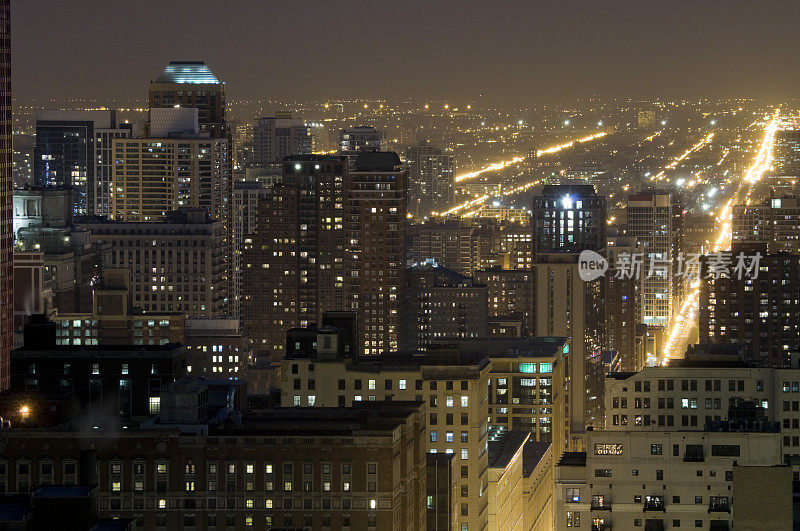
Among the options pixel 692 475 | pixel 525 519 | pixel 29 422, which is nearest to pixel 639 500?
pixel 692 475

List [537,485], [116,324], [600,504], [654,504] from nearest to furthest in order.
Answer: [654,504]
[600,504]
[537,485]
[116,324]

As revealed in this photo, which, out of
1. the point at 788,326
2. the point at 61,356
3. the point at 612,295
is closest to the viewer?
the point at 61,356

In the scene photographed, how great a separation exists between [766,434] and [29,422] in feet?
79.0

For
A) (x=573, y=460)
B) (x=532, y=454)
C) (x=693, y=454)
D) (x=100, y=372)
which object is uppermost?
(x=100, y=372)

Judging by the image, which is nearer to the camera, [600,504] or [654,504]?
[654,504]

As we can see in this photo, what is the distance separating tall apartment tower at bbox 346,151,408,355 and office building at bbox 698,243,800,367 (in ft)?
85.5

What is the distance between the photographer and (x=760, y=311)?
574ft

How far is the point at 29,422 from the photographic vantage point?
8119 cm

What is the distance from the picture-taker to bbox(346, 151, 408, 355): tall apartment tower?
193 metres

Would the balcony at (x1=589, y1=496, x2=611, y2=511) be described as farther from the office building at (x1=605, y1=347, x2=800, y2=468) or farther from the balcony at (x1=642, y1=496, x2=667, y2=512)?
the office building at (x1=605, y1=347, x2=800, y2=468)

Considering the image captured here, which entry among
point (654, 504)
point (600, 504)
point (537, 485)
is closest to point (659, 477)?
point (654, 504)

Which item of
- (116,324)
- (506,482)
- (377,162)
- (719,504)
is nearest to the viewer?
(719,504)

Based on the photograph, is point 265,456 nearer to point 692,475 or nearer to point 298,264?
point 692,475

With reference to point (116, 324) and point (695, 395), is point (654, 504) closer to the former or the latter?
point (695, 395)
